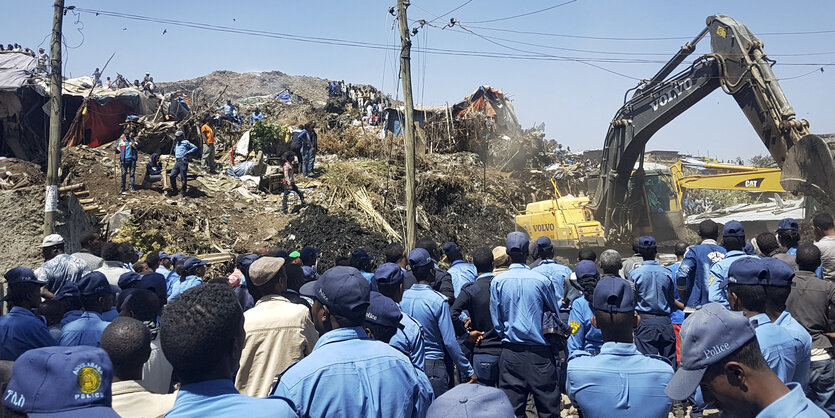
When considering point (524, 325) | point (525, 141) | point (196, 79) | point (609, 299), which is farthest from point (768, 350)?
point (196, 79)

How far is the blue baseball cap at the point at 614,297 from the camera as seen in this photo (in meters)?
3.44

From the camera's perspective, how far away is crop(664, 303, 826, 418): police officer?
2004mm

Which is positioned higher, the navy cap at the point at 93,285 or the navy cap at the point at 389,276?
the navy cap at the point at 389,276

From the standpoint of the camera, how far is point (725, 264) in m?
5.60

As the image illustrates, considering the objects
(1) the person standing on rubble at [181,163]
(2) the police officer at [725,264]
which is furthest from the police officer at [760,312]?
(1) the person standing on rubble at [181,163]

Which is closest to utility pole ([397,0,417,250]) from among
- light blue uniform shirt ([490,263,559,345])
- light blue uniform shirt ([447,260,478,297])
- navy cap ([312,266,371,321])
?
light blue uniform shirt ([447,260,478,297])

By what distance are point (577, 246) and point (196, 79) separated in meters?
53.7

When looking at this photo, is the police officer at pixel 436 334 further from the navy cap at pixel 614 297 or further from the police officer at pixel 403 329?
the navy cap at pixel 614 297

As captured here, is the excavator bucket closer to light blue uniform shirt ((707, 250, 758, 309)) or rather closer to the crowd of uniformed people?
the crowd of uniformed people

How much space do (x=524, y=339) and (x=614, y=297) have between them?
69.6 inches

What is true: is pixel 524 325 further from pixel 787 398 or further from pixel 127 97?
pixel 127 97

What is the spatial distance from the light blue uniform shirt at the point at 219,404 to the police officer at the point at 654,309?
4863 mm

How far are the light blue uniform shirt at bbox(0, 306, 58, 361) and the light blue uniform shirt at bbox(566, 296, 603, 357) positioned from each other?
4194 millimetres

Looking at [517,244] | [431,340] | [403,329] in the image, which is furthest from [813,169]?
[403,329]
